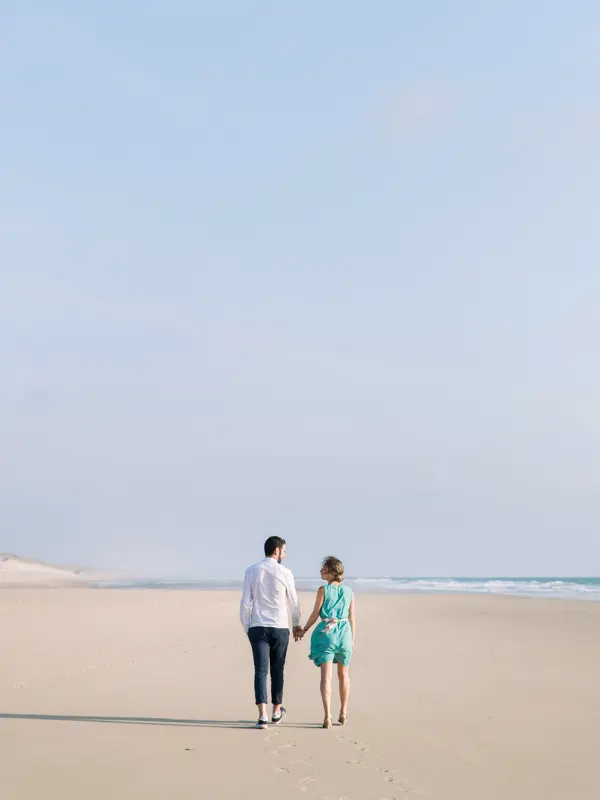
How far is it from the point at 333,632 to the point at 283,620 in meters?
0.51

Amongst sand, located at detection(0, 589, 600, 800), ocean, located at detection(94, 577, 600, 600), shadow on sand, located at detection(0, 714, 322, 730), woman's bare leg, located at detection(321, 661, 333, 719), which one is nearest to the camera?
sand, located at detection(0, 589, 600, 800)

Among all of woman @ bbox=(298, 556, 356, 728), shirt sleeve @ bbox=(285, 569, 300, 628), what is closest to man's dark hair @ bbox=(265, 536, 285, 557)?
shirt sleeve @ bbox=(285, 569, 300, 628)

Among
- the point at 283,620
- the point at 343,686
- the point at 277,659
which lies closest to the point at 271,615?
the point at 283,620

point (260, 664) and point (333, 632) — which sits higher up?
point (333, 632)

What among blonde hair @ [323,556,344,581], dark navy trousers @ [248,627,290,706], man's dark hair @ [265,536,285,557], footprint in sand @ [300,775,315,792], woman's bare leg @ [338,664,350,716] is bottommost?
footprint in sand @ [300,775,315,792]

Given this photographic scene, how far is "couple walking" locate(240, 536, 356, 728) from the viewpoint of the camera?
819 centimetres

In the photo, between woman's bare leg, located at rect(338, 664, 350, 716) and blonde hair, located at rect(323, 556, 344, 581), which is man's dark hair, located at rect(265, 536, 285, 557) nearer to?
blonde hair, located at rect(323, 556, 344, 581)

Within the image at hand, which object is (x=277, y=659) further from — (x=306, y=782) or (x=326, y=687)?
(x=306, y=782)

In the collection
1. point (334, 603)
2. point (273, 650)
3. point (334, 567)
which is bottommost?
point (273, 650)

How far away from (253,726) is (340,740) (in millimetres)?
943

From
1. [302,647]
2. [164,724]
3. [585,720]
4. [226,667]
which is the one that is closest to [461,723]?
[585,720]

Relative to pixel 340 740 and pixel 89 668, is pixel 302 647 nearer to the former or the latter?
pixel 89 668

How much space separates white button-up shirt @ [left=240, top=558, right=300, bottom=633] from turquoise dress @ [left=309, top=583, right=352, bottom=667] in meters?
0.29

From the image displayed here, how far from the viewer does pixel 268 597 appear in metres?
8.34
